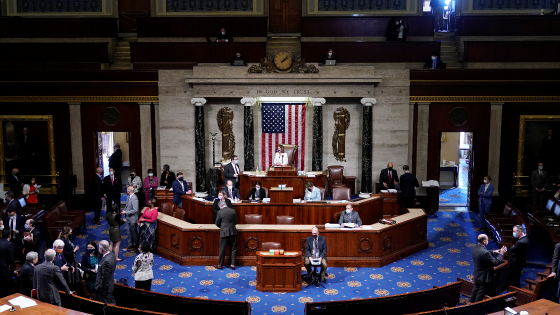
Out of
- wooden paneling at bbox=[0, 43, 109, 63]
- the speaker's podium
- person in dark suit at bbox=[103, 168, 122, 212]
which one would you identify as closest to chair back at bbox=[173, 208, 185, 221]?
person in dark suit at bbox=[103, 168, 122, 212]

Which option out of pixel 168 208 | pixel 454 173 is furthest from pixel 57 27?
pixel 454 173

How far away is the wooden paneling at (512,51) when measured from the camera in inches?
655

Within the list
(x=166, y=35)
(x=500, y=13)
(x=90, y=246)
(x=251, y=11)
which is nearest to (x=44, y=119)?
(x=166, y=35)

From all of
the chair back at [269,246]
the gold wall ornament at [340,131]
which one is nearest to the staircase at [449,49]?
the gold wall ornament at [340,131]

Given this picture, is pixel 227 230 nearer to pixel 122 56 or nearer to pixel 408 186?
pixel 408 186

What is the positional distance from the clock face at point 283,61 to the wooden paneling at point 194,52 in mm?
1039

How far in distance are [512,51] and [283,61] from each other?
7.32 meters

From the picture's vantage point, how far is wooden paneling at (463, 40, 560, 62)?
16.6 m

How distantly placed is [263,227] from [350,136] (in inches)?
263

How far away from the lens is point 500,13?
730 inches

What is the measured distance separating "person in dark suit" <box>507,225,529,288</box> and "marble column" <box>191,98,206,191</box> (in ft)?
32.6

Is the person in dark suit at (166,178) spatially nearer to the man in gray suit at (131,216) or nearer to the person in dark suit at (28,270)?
the man in gray suit at (131,216)

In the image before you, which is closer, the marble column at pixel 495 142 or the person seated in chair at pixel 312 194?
the person seated in chair at pixel 312 194

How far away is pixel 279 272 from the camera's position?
10.1 metres
